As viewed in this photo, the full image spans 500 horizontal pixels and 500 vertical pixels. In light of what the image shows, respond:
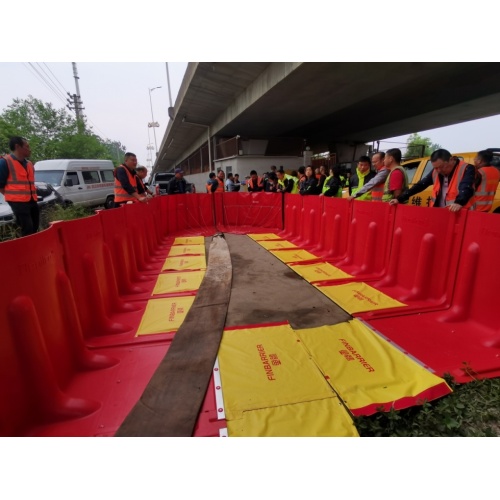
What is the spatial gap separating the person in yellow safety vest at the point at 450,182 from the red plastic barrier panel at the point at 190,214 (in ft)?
21.8

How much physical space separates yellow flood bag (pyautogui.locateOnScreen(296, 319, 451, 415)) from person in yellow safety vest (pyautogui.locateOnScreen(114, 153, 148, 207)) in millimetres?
4592

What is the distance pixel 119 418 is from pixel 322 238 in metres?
5.64

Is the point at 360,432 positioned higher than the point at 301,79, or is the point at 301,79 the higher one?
the point at 301,79

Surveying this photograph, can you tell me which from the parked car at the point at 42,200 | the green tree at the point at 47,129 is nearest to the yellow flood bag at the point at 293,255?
the parked car at the point at 42,200

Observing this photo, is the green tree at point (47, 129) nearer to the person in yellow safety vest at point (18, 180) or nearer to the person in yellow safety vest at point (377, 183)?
the person in yellow safety vest at point (18, 180)

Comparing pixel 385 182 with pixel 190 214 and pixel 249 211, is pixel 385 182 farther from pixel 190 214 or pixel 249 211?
pixel 190 214

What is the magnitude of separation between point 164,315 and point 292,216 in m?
5.99

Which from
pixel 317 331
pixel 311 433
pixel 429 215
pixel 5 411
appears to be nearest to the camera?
pixel 5 411

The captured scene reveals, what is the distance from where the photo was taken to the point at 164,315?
147 inches

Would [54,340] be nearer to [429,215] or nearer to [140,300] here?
[140,300]

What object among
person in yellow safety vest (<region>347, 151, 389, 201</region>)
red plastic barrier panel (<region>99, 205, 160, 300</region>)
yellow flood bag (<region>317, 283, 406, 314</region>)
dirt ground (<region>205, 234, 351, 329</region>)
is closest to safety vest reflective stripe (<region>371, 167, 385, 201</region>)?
person in yellow safety vest (<region>347, 151, 389, 201</region>)

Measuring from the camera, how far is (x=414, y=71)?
418 inches

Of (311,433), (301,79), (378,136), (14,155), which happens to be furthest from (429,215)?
(378,136)

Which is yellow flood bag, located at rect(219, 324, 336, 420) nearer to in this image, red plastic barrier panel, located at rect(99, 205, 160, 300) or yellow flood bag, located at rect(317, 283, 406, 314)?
yellow flood bag, located at rect(317, 283, 406, 314)
